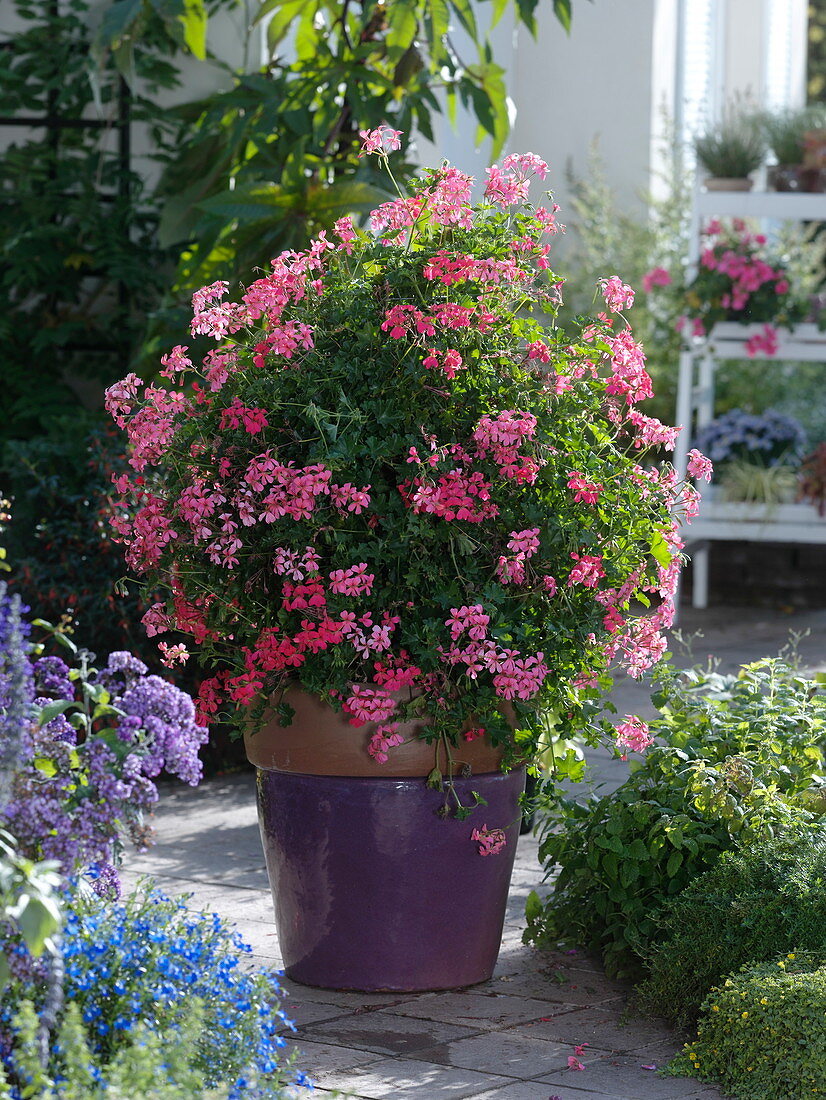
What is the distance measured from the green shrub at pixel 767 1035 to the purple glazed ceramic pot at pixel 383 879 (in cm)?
54

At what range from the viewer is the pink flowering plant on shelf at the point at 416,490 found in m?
2.73

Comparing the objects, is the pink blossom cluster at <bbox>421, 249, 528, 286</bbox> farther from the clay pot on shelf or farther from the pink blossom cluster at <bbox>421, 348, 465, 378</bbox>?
the clay pot on shelf

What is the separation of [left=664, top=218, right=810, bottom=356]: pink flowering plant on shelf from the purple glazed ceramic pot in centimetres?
466

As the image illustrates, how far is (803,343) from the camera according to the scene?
7.33 meters

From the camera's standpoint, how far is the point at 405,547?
9.04ft

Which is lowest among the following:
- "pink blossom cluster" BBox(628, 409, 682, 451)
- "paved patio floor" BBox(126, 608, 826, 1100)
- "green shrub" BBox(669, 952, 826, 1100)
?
"paved patio floor" BBox(126, 608, 826, 1100)

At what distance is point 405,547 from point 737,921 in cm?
88

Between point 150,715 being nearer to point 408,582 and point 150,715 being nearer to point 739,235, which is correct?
point 408,582

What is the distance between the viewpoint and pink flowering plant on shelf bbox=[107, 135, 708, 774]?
107 inches

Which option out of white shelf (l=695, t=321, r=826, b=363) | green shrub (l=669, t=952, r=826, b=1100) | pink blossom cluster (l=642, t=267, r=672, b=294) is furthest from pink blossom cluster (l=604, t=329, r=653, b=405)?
pink blossom cluster (l=642, t=267, r=672, b=294)

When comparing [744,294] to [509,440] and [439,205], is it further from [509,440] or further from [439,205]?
[509,440]

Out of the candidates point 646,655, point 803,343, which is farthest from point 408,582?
point 803,343

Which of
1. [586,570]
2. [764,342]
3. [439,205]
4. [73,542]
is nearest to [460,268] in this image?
[439,205]

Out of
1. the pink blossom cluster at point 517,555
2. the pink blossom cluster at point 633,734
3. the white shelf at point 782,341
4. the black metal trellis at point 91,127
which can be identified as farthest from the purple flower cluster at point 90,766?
the white shelf at point 782,341
